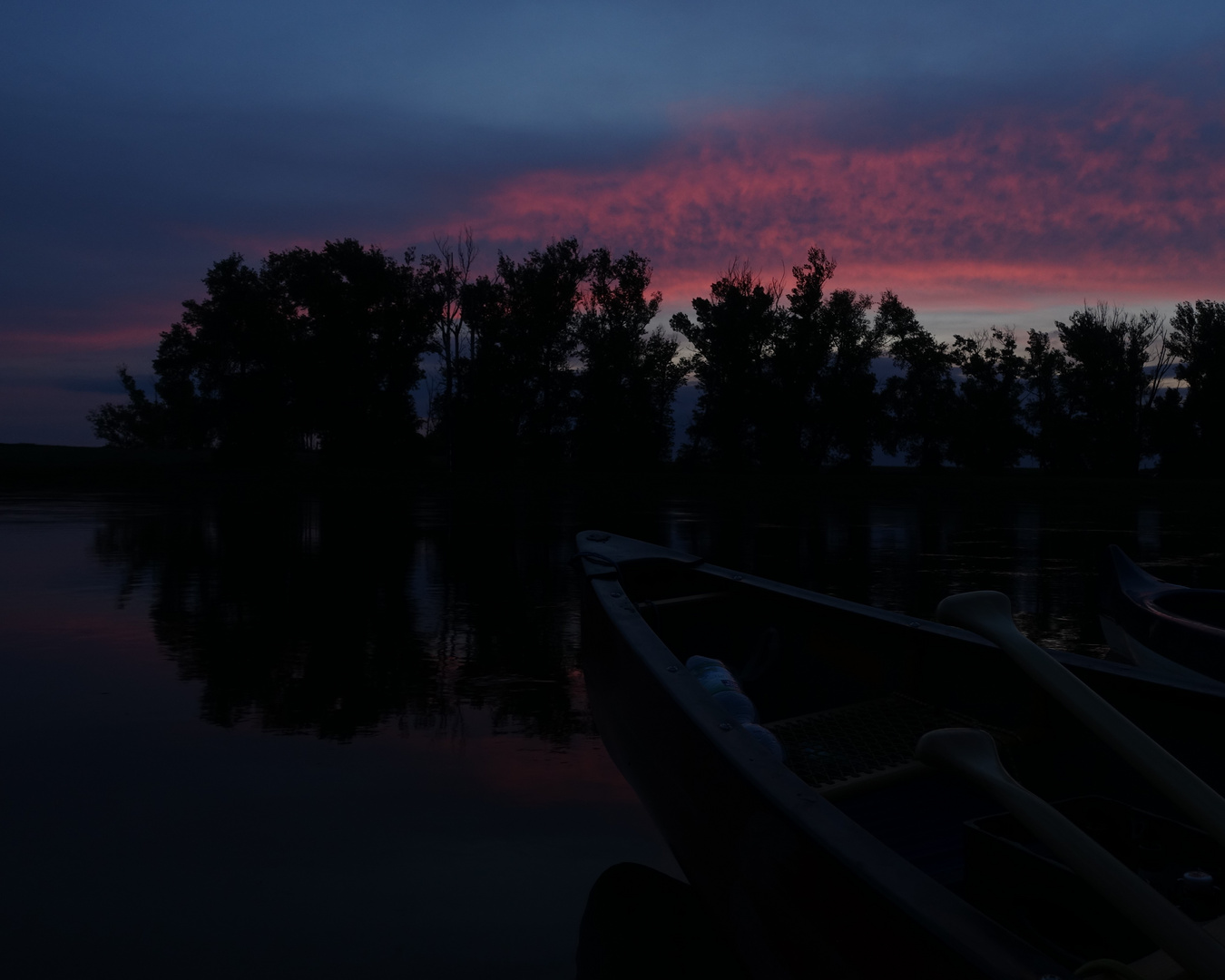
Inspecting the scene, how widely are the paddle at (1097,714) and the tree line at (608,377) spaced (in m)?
53.5

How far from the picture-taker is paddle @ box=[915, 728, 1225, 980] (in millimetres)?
1527

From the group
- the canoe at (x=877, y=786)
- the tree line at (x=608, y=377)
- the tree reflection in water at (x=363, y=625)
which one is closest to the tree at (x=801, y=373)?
the tree line at (x=608, y=377)

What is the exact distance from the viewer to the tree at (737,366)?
5788 cm

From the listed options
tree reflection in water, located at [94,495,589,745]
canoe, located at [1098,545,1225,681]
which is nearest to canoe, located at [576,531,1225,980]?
tree reflection in water, located at [94,495,589,745]

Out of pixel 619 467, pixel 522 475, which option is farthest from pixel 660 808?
pixel 619 467

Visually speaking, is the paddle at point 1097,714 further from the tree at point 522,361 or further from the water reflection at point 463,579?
the tree at point 522,361

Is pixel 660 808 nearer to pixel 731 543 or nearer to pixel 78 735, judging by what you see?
pixel 78 735

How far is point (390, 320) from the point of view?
2159 inches

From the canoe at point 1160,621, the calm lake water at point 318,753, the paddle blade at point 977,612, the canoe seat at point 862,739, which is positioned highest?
the paddle blade at point 977,612

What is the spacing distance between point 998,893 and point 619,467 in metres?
54.0

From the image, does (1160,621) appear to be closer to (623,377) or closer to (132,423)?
(623,377)

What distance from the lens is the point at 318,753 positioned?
16.0ft

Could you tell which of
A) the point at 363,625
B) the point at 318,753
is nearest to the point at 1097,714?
the point at 318,753

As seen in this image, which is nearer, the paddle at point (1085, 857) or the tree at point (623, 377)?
the paddle at point (1085, 857)
